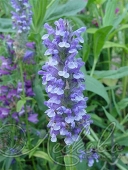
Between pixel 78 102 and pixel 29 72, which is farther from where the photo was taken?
pixel 29 72

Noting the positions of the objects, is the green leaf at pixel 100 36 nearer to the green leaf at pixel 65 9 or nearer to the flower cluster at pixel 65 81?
the green leaf at pixel 65 9

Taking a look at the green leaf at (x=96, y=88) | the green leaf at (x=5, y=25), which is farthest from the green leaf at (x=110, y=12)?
the green leaf at (x=5, y=25)

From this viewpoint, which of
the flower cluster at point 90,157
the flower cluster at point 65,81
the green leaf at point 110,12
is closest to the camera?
the flower cluster at point 65,81

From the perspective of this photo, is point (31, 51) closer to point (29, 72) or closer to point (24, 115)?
point (29, 72)

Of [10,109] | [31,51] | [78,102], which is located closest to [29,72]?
[31,51]

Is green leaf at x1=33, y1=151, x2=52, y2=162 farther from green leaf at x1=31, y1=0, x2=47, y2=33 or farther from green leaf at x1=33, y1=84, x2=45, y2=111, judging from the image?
green leaf at x1=31, y1=0, x2=47, y2=33

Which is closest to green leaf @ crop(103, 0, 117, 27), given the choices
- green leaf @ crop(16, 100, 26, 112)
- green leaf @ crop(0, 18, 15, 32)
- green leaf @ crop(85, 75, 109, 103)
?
green leaf @ crop(85, 75, 109, 103)

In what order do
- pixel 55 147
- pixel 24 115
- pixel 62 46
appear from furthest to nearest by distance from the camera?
pixel 24 115 < pixel 55 147 < pixel 62 46
